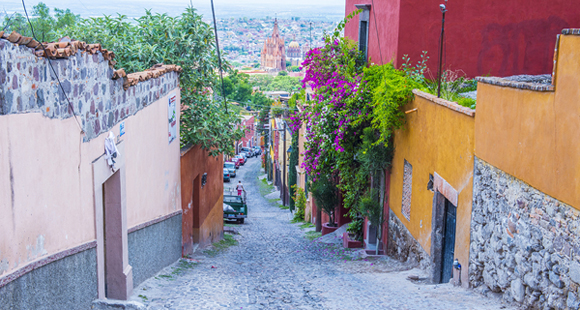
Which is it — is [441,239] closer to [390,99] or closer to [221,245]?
[390,99]

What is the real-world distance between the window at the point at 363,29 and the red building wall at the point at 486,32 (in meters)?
2.48

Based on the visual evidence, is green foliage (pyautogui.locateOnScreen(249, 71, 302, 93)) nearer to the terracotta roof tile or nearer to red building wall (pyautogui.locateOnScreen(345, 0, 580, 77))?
red building wall (pyautogui.locateOnScreen(345, 0, 580, 77))

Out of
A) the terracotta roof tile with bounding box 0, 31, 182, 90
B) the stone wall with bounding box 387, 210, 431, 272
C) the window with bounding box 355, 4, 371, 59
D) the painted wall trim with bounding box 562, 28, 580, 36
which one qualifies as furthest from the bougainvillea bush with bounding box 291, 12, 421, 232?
the painted wall trim with bounding box 562, 28, 580, 36

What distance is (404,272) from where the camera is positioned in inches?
356

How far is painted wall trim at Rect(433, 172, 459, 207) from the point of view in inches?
285

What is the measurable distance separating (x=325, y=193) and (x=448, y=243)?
8.15 metres

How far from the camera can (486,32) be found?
10789 mm

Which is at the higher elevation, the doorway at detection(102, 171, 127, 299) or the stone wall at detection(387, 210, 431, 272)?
the doorway at detection(102, 171, 127, 299)

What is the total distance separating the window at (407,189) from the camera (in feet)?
32.3

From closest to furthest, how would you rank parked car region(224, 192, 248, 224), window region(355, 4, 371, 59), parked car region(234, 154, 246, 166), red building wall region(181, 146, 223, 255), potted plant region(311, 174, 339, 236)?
red building wall region(181, 146, 223, 255) < window region(355, 4, 371, 59) < potted plant region(311, 174, 339, 236) < parked car region(224, 192, 248, 224) < parked car region(234, 154, 246, 166)

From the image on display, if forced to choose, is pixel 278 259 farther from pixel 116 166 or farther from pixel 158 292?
pixel 116 166

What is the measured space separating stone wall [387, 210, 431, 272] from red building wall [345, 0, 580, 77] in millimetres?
3244

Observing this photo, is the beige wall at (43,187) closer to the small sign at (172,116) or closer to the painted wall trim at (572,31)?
the small sign at (172,116)

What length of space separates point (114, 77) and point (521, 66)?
8.40 meters
